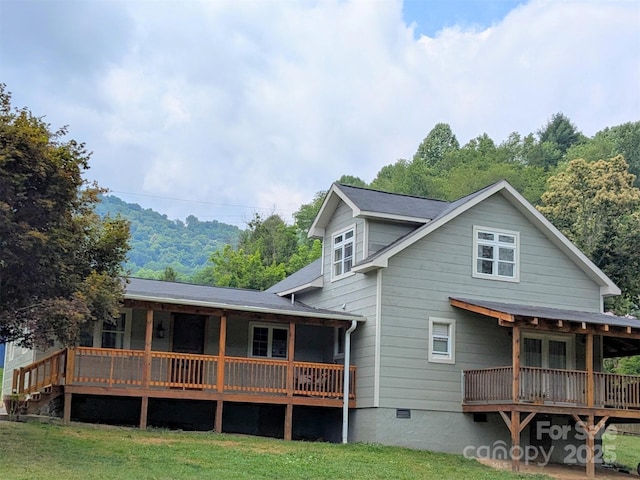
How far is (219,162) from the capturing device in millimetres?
130625

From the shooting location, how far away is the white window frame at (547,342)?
2152cm

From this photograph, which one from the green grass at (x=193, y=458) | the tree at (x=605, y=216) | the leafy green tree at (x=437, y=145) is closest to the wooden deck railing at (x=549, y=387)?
the green grass at (x=193, y=458)

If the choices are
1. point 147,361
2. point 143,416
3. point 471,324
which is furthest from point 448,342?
point 143,416

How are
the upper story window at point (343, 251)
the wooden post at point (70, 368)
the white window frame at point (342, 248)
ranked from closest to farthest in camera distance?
1. the wooden post at point (70, 368)
2. the white window frame at point (342, 248)
3. the upper story window at point (343, 251)

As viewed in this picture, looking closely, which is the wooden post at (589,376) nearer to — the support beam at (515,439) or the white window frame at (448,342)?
the support beam at (515,439)

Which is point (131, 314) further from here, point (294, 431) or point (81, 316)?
point (81, 316)

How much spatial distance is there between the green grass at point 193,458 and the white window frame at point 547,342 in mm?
4184

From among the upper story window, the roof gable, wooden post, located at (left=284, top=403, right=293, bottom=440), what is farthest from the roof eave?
the roof gable

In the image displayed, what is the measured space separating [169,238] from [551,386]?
11855 centimetres

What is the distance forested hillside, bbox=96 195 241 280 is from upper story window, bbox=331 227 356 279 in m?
93.4

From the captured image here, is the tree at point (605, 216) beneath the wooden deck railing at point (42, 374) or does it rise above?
above

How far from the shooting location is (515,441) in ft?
58.6

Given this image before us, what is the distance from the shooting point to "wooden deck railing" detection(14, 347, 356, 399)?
1850 cm

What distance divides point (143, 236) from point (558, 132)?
77.1 metres
